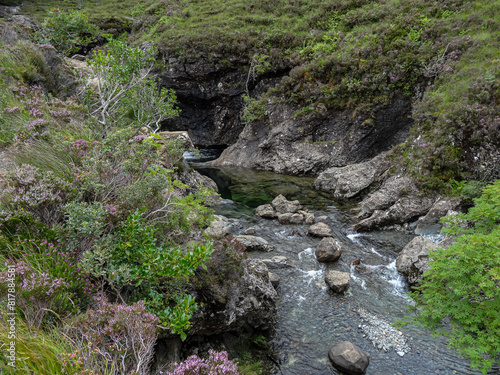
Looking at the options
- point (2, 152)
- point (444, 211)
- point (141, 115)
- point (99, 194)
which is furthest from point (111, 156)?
point (444, 211)

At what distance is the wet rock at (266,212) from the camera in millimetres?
14867

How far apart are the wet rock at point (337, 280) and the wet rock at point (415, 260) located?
1.99 meters

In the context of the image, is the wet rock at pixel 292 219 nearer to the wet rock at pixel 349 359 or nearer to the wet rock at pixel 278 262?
the wet rock at pixel 278 262

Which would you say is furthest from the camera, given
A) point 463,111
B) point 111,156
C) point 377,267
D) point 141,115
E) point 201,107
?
point 201,107

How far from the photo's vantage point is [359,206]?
15406mm

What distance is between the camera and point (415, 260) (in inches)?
354

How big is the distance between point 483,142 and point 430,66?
9047mm

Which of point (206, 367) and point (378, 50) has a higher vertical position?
point (378, 50)

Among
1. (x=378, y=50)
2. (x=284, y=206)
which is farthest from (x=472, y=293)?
(x=378, y=50)

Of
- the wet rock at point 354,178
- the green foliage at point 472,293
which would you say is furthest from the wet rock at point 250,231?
the green foliage at point 472,293

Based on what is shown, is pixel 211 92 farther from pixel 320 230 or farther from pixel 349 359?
pixel 349 359

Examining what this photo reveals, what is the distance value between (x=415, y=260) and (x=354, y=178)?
29.0 ft

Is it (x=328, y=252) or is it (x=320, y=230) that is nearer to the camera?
(x=328, y=252)

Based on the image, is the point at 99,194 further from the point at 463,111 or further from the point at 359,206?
the point at 463,111
